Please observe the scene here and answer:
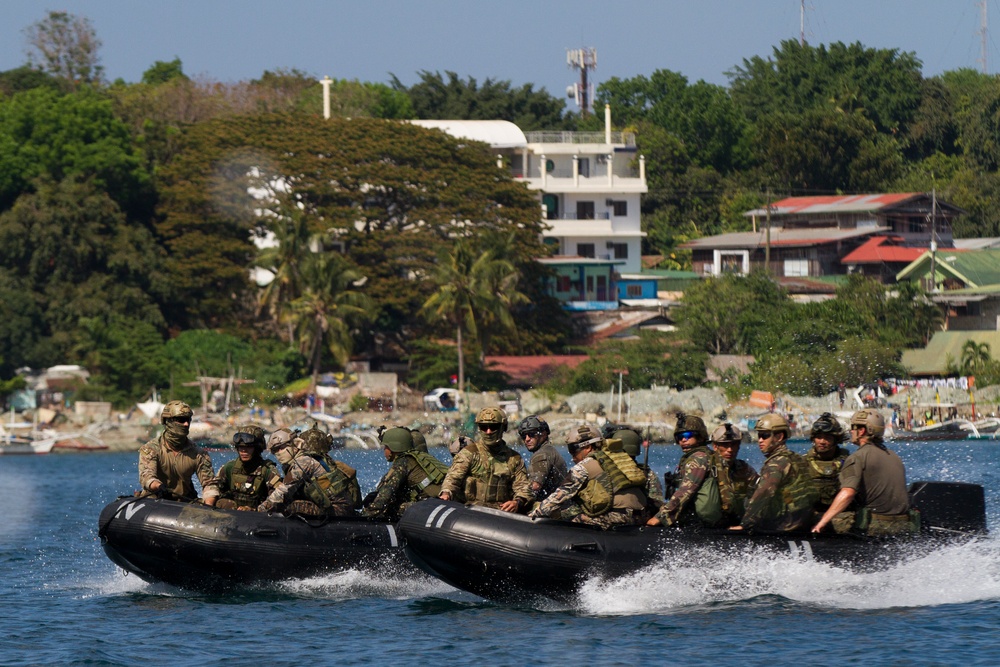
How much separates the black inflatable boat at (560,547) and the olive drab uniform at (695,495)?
189 mm

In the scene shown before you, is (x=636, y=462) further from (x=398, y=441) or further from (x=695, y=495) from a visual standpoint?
(x=398, y=441)

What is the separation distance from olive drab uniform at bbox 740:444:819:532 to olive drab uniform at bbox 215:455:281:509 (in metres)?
5.48

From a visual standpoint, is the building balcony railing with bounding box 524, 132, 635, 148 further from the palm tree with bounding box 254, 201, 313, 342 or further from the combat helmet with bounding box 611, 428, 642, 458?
the combat helmet with bounding box 611, 428, 642, 458

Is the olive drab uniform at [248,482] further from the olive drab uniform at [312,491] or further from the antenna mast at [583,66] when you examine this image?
the antenna mast at [583,66]

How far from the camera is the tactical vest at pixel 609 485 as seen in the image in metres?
18.2

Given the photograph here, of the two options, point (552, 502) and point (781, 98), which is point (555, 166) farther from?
point (552, 502)

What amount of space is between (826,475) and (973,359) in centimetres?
5317

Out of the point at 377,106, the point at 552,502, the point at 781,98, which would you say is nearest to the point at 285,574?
the point at 552,502

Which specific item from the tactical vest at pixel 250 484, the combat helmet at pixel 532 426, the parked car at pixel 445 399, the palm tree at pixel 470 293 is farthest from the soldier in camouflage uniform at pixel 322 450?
the palm tree at pixel 470 293

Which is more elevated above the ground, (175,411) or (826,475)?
(175,411)

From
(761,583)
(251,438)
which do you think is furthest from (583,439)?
(251,438)

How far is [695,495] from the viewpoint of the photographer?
18375mm

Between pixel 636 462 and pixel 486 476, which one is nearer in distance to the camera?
pixel 636 462

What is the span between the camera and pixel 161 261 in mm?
73875
